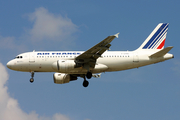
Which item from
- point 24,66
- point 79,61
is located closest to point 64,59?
point 79,61

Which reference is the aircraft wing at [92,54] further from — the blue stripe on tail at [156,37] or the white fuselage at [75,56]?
the blue stripe on tail at [156,37]

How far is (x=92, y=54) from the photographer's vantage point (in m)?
39.6

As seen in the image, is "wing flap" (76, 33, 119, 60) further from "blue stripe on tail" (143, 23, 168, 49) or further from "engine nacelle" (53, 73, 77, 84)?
"blue stripe on tail" (143, 23, 168, 49)

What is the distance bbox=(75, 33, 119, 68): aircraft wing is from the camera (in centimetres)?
3769

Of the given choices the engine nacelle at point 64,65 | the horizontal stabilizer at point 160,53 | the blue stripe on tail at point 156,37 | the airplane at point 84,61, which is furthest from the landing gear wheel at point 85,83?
the horizontal stabilizer at point 160,53

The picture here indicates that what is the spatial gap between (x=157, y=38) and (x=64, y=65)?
14.5 metres

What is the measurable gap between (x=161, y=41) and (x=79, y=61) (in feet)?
42.0

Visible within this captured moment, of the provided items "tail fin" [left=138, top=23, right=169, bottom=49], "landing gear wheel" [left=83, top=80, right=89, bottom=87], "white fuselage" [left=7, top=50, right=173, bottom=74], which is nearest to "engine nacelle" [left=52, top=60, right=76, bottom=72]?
"white fuselage" [left=7, top=50, right=173, bottom=74]

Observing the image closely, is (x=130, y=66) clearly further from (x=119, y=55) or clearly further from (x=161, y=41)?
(x=161, y=41)

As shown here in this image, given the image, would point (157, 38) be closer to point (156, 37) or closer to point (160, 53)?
point (156, 37)

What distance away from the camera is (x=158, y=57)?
42062 millimetres

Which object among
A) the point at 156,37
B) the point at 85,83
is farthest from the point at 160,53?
the point at 85,83

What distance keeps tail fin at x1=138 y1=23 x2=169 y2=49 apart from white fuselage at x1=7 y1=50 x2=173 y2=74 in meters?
2.73

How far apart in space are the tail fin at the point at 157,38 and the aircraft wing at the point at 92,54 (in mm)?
7660
